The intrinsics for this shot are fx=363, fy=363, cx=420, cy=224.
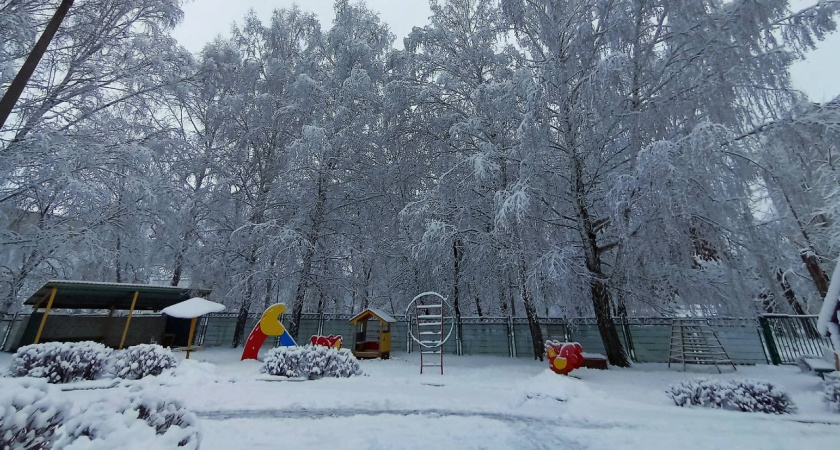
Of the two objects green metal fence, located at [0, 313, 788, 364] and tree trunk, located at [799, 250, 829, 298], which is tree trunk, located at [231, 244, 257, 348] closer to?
green metal fence, located at [0, 313, 788, 364]

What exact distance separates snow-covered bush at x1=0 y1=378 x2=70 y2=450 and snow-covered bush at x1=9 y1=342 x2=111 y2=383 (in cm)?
675

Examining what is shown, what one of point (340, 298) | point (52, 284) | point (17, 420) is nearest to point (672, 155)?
point (17, 420)

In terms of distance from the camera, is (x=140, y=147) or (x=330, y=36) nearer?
(x=140, y=147)

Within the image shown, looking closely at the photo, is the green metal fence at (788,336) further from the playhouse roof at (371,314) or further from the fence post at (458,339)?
the playhouse roof at (371,314)

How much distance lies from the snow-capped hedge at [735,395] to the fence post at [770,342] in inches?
276

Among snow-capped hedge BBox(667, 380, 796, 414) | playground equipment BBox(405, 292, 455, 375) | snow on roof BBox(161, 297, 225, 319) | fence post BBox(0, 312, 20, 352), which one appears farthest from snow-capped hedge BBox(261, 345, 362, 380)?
fence post BBox(0, 312, 20, 352)

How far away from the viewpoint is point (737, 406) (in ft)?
18.9

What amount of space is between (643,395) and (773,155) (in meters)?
6.56

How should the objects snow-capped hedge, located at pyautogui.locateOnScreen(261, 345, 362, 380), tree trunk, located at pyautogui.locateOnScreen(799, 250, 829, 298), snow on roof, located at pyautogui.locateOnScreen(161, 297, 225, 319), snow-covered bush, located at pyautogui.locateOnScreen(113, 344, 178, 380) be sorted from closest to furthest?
snow-covered bush, located at pyautogui.locateOnScreen(113, 344, 178, 380) → snow-capped hedge, located at pyautogui.locateOnScreen(261, 345, 362, 380) → snow on roof, located at pyautogui.locateOnScreen(161, 297, 225, 319) → tree trunk, located at pyautogui.locateOnScreen(799, 250, 829, 298)

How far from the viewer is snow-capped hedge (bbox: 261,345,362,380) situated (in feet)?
28.1

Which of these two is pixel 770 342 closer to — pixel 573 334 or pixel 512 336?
pixel 573 334

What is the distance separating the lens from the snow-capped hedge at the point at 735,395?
18.2 feet

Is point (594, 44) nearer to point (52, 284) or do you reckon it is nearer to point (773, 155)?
point (773, 155)

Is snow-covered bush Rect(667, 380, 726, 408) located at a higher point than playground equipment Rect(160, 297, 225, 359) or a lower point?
lower
